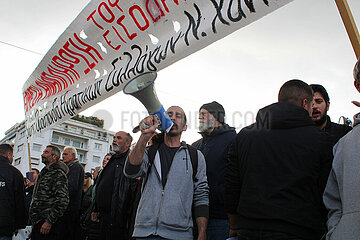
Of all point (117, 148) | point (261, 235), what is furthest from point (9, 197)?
point (261, 235)

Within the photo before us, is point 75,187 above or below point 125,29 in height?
below

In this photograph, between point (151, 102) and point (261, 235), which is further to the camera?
point (151, 102)

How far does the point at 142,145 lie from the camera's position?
2740 millimetres

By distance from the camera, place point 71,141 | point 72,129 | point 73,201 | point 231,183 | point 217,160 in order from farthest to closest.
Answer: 1. point 72,129
2. point 71,141
3. point 73,201
4. point 217,160
5. point 231,183

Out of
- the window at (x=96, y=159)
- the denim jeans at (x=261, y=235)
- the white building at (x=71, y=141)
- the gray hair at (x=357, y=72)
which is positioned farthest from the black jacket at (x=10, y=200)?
the window at (x=96, y=159)

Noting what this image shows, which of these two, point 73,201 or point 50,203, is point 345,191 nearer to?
point 50,203

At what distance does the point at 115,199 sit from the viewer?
148 inches

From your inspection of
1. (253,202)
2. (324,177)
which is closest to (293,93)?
(324,177)

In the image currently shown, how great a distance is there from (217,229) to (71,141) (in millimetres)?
67526

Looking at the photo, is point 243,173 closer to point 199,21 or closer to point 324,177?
point 324,177

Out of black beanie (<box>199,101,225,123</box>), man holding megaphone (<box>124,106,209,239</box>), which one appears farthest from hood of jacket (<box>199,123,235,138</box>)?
man holding megaphone (<box>124,106,209,239</box>)

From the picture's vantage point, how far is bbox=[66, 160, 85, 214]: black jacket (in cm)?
542

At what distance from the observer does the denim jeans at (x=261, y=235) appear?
174cm

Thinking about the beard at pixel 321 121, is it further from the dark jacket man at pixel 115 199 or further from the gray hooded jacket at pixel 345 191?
the dark jacket man at pixel 115 199
